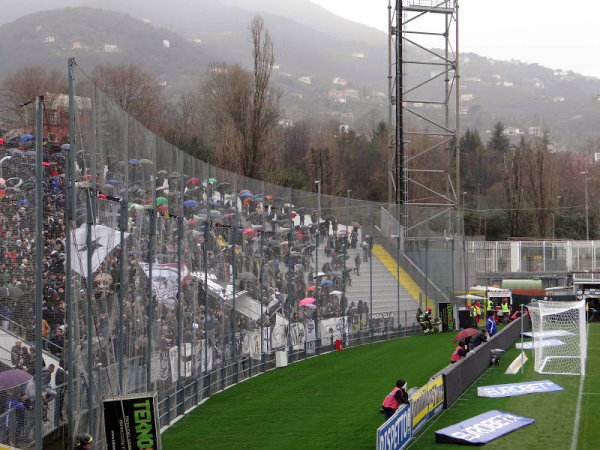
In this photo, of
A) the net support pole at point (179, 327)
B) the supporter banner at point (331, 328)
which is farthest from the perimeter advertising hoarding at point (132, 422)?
the supporter banner at point (331, 328)

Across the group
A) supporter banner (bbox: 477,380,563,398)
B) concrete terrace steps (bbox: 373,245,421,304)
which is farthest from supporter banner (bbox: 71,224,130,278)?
concrete terrace steps (bbox: 373,245,421,304)

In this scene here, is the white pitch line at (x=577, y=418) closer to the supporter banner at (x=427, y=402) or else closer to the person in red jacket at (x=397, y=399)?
the supporter banner at (x=427, y=402)

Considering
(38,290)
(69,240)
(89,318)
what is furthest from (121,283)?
(38,290)

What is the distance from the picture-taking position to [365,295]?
133 feet

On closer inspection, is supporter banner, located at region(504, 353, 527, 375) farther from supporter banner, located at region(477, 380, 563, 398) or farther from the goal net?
supporter banner, located at region(477, 380, 563, 398)

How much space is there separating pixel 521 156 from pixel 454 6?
1439 inches

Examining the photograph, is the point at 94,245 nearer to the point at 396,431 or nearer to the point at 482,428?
the point at 396,431

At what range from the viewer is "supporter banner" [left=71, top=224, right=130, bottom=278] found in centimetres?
1395

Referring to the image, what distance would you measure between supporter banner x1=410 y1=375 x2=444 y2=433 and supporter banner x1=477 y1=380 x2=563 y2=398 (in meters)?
2.68

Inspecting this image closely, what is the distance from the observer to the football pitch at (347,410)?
1741 centimetres

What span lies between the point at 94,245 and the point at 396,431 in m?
6.32

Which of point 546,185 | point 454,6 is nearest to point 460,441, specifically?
point 454,6

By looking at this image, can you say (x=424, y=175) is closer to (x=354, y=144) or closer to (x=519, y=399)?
(x=354, y=144)

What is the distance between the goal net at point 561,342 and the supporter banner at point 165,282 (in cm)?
1254
